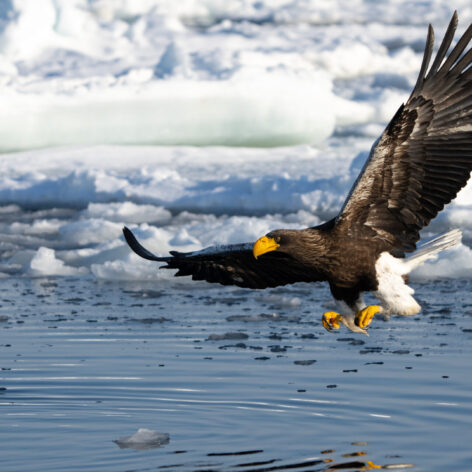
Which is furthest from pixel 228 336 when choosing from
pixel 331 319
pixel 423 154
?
pixel 423 154

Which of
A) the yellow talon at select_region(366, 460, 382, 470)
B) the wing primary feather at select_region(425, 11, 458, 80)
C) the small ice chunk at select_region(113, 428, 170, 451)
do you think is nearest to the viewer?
the yellow talon at select_region(366, 460, 382, 470)

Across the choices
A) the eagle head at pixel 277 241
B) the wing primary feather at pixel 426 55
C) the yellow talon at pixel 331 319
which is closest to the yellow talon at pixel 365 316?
the yellow talon at pixel 331 319

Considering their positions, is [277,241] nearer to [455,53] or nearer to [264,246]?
Result: [264,246]

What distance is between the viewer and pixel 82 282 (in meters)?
13.7

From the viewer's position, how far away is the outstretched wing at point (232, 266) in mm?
7582

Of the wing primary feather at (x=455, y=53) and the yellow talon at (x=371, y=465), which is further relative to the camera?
the wing primary feather at (x=455, y=53)

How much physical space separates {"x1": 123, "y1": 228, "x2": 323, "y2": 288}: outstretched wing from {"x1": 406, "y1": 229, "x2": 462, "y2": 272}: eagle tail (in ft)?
2.52

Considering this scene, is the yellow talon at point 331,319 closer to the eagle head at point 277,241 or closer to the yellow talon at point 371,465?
the eagle head at point 277,241

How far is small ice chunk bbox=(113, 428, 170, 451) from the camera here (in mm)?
6527

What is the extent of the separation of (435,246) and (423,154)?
26.7 inches

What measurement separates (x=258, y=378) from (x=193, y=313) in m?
3.15

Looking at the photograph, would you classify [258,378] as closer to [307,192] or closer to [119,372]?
[119,372]

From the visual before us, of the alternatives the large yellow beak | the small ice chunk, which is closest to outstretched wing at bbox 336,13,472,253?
the large yellow beak

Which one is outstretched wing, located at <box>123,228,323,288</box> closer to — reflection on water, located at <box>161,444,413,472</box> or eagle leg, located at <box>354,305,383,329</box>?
eagle leg, located at <box>354,305,383,329</box>
